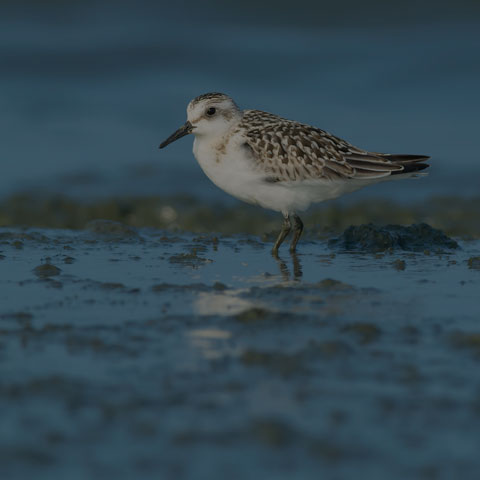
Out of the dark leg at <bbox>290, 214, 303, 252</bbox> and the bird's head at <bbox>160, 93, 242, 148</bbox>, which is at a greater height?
the bird's head at <bbox>160, 93, 242, 148</bbox>

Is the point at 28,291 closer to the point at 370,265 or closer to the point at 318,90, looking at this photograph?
the point at 370,265

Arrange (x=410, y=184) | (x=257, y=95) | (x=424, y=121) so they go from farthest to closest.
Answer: (x=257, y=95) < (x=424, y=121) < (x=410, y=184)

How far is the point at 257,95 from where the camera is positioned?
766 inches

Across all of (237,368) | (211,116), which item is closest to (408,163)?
(211,116)

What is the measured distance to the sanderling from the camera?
8992 mm

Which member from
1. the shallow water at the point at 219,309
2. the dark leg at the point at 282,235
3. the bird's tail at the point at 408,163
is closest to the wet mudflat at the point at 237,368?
the shallow water at the point at 219,309

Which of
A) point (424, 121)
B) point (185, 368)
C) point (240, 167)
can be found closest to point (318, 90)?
point (424, 121)

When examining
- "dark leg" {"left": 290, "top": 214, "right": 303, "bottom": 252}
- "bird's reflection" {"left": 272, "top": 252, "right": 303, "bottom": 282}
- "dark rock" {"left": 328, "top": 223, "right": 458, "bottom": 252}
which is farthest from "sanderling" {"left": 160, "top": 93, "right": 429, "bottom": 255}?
"dark rock" {"left": 328, "top": 223, "right": 458, "bottom": 252}

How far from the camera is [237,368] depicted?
5094 mm

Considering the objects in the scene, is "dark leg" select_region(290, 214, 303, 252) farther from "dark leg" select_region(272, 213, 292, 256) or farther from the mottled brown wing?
the mottled brown wing

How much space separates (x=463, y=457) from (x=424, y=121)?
14.6m

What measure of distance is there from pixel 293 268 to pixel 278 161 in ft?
4.33

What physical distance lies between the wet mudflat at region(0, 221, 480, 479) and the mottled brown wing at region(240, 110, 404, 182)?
1153 mm

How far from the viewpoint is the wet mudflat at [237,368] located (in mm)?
4016
